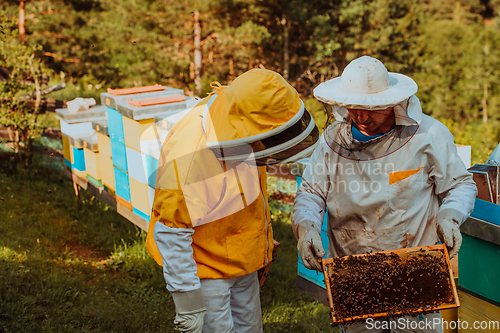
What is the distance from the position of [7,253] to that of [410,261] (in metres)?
4.09

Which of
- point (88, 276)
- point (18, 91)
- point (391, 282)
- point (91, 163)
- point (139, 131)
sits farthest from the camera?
point (18, 91)

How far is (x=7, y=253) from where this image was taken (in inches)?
174

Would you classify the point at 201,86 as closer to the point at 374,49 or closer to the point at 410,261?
the point at 374,49

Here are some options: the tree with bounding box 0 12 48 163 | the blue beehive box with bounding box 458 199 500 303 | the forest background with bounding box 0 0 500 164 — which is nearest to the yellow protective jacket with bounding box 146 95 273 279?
the blue beehive box with bounding box 458 199 500 303

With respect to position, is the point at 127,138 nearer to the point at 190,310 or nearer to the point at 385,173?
the point at 190,310

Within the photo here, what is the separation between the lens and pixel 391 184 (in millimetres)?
2141

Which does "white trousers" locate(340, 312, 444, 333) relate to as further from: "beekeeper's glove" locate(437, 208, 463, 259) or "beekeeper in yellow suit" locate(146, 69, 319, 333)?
"beekeeper in yellow suit" locate(146, 69, 319, 333)

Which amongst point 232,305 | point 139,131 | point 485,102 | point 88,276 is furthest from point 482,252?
point 485,102

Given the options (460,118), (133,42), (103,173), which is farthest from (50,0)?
(460,118)

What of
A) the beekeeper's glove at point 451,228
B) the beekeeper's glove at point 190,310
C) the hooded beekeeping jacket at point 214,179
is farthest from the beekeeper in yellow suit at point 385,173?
the beekeeper's glove at point 190,310

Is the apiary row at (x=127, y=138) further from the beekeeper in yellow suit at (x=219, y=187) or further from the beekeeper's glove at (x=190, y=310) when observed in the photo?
the beekeeper's glove at (x=190, y=310)

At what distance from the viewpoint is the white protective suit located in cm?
212

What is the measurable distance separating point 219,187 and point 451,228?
115 cm

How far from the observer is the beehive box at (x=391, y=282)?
211 cm
